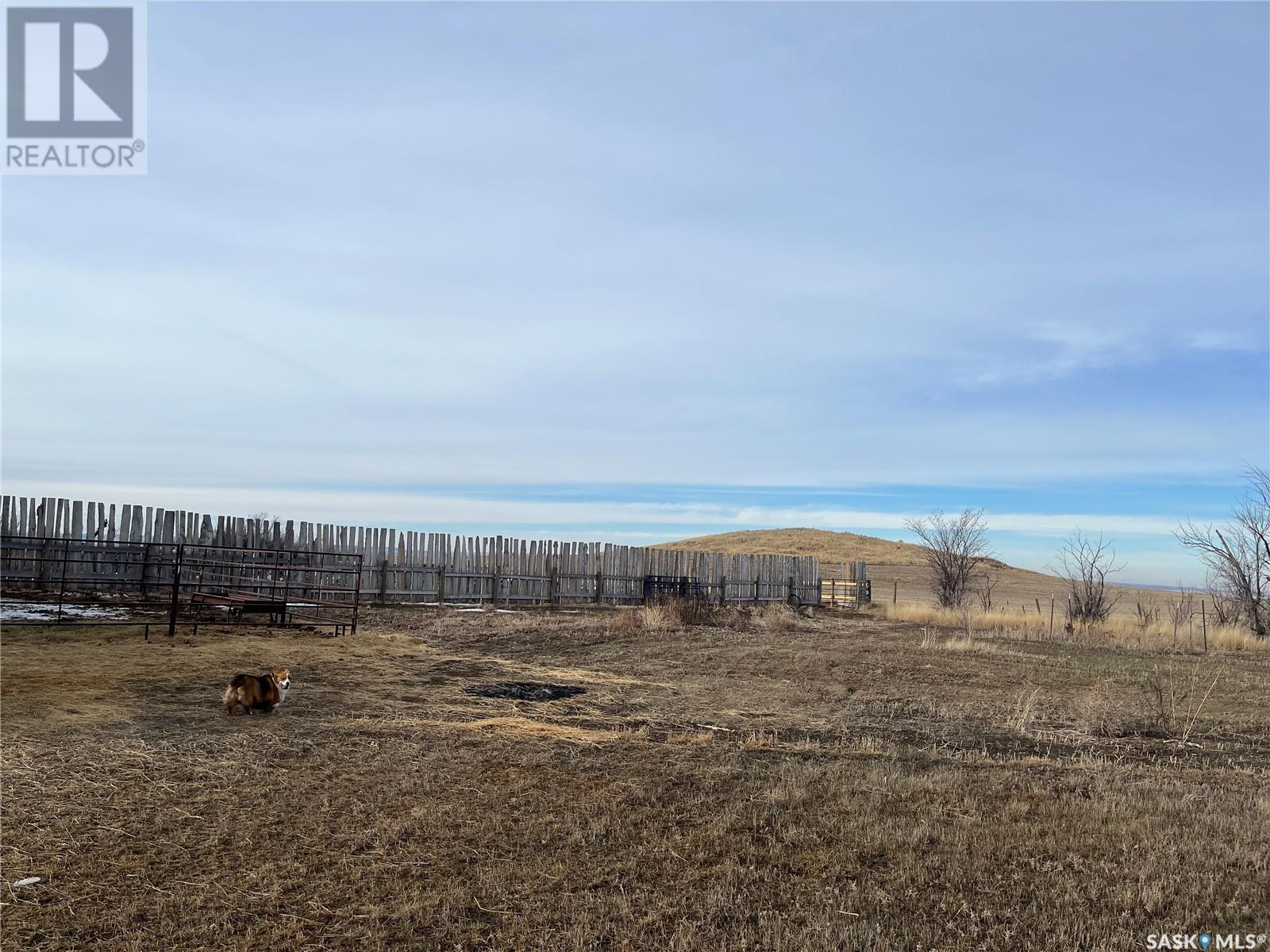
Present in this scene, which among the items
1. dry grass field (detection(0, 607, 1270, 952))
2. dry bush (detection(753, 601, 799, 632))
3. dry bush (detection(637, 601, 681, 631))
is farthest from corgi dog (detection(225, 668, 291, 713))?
dry bush (detection(753, 601, 799, 632))

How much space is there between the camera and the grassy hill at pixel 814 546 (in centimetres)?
6309

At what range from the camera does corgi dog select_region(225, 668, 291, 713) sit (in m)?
8.10

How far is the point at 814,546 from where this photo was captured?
66.7 m

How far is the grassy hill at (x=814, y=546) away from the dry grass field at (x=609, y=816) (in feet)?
163

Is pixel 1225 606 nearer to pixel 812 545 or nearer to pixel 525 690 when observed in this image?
pixel 525 690

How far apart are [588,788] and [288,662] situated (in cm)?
671

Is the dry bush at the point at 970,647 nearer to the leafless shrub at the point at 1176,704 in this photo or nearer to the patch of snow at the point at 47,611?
the leafless shrub at the point at 1176,704

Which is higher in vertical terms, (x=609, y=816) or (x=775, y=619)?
(x=609, y=816)

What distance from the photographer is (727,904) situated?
A: 4.28 m

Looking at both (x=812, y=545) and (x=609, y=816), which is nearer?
(x=609, y=816)

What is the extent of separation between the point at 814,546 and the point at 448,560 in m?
47.7

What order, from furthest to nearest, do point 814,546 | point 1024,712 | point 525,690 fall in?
1. point 814,546
2. point 525,690
3. point 1024,712

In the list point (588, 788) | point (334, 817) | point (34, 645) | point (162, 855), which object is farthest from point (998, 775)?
point (34, 645)

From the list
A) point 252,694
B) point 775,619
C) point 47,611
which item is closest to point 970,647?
point 775,619
